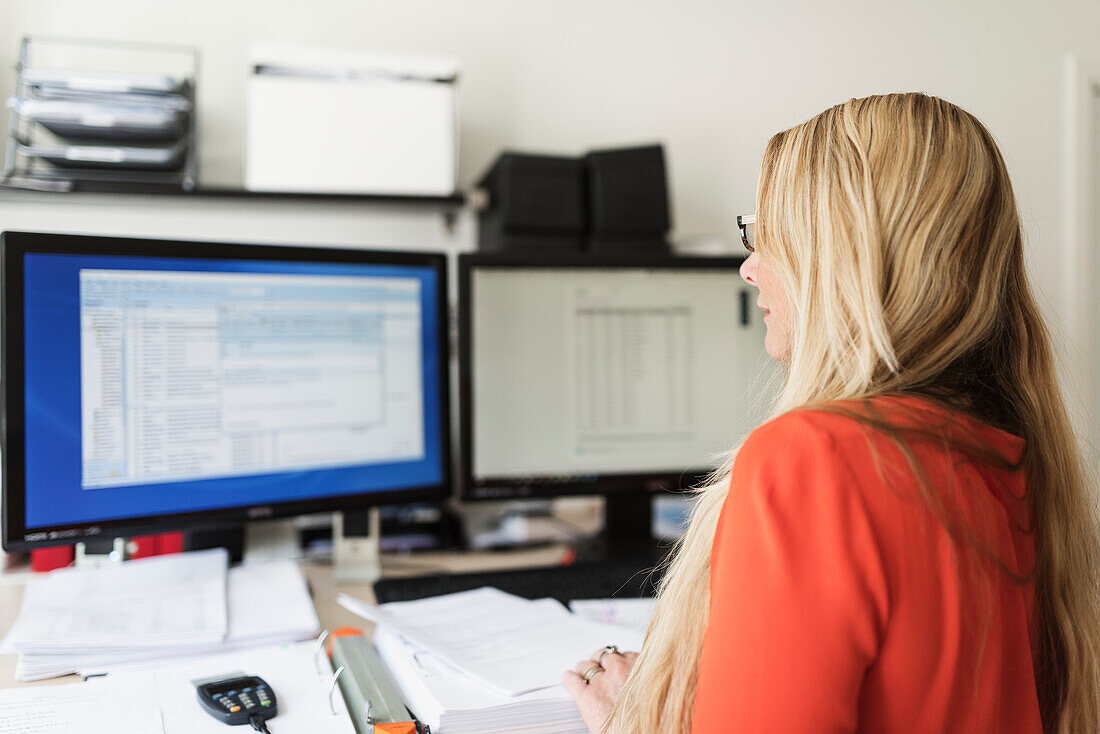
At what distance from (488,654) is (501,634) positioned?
0.07 metres

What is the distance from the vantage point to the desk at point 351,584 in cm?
98

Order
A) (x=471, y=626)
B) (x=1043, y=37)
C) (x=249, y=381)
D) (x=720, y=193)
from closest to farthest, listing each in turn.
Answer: (x=471, y=626) → (x=249, y=381) → (x=720, y=193) → (x=1043, y=37)

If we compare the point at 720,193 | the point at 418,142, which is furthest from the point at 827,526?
the point at 720,193

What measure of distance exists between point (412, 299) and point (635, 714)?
73cm

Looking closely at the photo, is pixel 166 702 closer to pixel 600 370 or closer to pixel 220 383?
pixel 220 383

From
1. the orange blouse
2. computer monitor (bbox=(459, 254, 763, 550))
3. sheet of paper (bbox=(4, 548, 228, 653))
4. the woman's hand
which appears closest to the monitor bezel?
computer monitor (bbox=(459, 254, 763, 550))

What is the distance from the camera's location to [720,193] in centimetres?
187

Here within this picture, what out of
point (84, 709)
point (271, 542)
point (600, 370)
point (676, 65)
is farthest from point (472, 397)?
point (676, 65)

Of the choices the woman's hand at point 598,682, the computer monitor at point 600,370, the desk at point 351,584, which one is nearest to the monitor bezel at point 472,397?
the computer monitor at point 600,370

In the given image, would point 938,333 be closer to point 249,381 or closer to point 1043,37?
point 249,381

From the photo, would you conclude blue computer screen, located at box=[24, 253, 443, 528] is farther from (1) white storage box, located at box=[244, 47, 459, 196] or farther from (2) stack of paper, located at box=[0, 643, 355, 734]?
(1) white storage box, located at box=[244, 47, 459, 196]

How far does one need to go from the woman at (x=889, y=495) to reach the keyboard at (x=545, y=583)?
0.36 metres

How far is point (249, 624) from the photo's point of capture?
0.94 metres

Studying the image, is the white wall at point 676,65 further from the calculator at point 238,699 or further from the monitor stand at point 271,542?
the calculator at point 238,699
